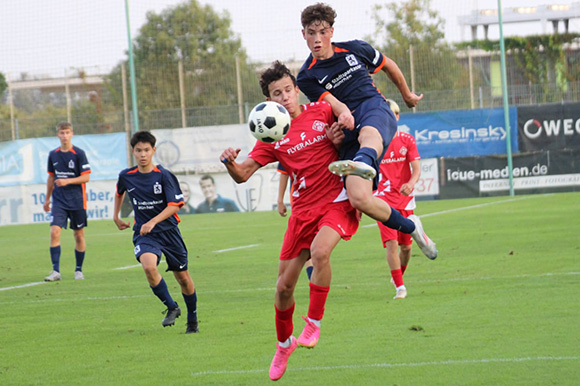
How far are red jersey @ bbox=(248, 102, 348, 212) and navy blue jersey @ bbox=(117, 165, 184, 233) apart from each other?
235 cm

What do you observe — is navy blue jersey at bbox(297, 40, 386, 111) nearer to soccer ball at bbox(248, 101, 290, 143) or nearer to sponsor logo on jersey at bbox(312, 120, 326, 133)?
sponsor logo on jersey at bbox(312, 120, 326, 133)

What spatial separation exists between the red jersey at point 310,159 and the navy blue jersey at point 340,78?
0.58 metres

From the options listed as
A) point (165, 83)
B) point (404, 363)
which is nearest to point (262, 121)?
point (404, 363)

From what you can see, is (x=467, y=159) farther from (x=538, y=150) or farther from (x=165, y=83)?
(x=165, y=83)

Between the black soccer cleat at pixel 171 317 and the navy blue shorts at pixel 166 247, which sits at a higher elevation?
the navy blue shorts at pixel 166 247

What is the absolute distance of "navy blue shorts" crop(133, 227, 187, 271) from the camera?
28.1 feet

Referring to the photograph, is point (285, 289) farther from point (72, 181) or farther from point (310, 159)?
point (72, 181)

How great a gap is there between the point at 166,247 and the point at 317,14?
290 centimetres

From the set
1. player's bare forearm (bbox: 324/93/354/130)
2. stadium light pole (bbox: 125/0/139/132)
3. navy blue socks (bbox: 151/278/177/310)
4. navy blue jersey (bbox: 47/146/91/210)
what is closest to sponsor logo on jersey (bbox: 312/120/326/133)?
player's bare forearm (bbox: 324/93/354/130)

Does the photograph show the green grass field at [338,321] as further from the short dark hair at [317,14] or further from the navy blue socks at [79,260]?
the short dark hair at [317,14]

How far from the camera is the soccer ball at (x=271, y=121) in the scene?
6289 millimetres

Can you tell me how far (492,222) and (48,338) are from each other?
1244 centimetres

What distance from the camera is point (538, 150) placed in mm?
27953

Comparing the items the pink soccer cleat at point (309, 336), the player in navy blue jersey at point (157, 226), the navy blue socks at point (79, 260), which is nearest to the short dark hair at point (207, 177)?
the navy blue socks at point (79, 260)
